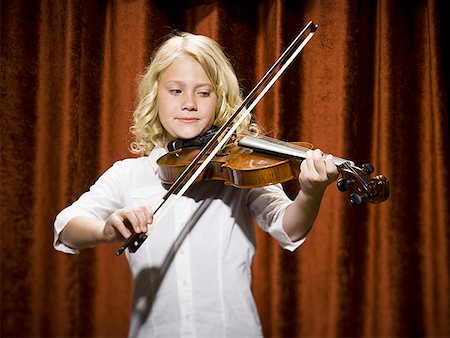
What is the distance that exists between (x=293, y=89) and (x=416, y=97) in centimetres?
35

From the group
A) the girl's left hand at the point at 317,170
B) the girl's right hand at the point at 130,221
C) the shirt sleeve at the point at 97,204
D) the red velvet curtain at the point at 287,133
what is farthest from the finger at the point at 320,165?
the red velvet curtain at the point at 287,133

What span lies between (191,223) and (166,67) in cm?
28

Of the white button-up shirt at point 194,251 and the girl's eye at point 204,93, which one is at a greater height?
the girl's eye at point 204,93

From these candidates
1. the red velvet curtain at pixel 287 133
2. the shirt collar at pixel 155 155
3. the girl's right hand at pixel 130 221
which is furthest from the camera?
the red velvet curtain at pixel 287 133

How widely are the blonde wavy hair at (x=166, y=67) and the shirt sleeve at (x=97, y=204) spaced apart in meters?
0.09

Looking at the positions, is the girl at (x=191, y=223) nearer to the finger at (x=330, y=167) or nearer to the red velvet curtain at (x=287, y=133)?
the finger at (x=330, y=167)

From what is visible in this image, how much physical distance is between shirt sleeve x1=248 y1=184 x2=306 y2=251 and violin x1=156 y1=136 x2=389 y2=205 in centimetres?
8

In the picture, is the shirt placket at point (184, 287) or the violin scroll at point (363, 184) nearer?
the violin scroll at point (363, 184)

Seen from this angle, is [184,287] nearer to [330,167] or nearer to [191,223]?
[191,223]

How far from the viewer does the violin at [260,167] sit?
769mm

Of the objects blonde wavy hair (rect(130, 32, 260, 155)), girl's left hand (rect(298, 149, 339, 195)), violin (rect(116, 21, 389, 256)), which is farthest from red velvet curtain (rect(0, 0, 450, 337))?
girl's left hand (rect(298, 149, 339, 195))

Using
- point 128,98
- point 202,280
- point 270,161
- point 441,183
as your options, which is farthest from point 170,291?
point 441,183

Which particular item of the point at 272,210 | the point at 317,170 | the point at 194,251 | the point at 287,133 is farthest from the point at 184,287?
the point at 287,133

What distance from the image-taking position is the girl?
2.94ft
